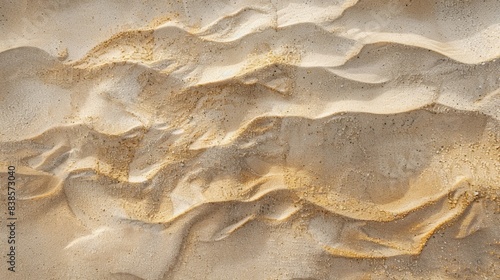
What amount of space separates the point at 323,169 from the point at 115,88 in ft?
3.96

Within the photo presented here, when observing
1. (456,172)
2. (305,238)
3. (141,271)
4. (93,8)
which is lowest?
(141,271)

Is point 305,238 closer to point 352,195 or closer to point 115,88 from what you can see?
point 352,195

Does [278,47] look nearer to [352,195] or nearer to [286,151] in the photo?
[286,151]

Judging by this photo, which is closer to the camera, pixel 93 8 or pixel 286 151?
pixel 286 151

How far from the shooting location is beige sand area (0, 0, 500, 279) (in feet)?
6.68

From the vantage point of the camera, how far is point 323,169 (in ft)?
6.87

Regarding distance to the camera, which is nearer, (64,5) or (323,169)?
(323,169)

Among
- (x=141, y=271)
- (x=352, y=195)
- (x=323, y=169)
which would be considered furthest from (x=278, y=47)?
(x=141, y=271)

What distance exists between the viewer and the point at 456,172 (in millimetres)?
2033

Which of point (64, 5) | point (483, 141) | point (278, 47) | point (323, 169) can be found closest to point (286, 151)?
point (323, 169)

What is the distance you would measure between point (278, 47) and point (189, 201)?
3.11 feet

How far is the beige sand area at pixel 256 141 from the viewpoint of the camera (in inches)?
A: 80.1

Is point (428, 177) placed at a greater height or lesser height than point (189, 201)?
greater

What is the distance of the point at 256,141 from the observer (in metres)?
2.10
